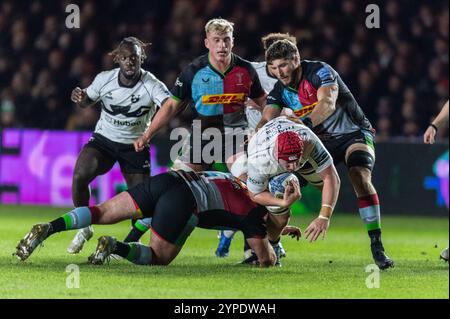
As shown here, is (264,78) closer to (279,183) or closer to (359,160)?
(359,160)

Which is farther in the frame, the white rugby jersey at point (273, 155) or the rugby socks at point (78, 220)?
the rugby socks at point (78, 220)

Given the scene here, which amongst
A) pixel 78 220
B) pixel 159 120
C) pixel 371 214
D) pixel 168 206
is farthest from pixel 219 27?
pixel 78 220

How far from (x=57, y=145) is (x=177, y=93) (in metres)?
6.18

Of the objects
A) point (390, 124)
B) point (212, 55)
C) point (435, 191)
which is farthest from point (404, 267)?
point (390, 124)

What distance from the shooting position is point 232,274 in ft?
27.6

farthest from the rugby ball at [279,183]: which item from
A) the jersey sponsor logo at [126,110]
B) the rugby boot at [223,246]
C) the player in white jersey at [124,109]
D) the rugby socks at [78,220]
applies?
the jersey sponsor logo at [126,110]

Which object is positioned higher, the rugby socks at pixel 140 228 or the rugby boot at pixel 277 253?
the rugby socks at pixel 140 228

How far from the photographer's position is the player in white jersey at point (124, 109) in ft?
33.4

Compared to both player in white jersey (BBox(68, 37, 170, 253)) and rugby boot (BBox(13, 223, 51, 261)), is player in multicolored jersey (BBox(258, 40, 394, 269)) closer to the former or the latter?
player in white jersey (BBox(68, 37, 170, 253))

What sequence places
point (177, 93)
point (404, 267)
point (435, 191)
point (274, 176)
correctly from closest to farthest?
1. point (274, 176)
2. point (404, 267)
3. point (177, 93)
4. point (435, 191)

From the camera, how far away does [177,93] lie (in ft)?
32.3

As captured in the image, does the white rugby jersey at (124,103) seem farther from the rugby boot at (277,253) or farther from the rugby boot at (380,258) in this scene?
the rugby boot at (380,258)

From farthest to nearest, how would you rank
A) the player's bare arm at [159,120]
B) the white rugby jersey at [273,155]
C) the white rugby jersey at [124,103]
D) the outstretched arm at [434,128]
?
the white rugby jersey at [124,103], the player's bare arm at [159,120], the outstretched arm at [434,128], the white rugby jersey at [273,155]
